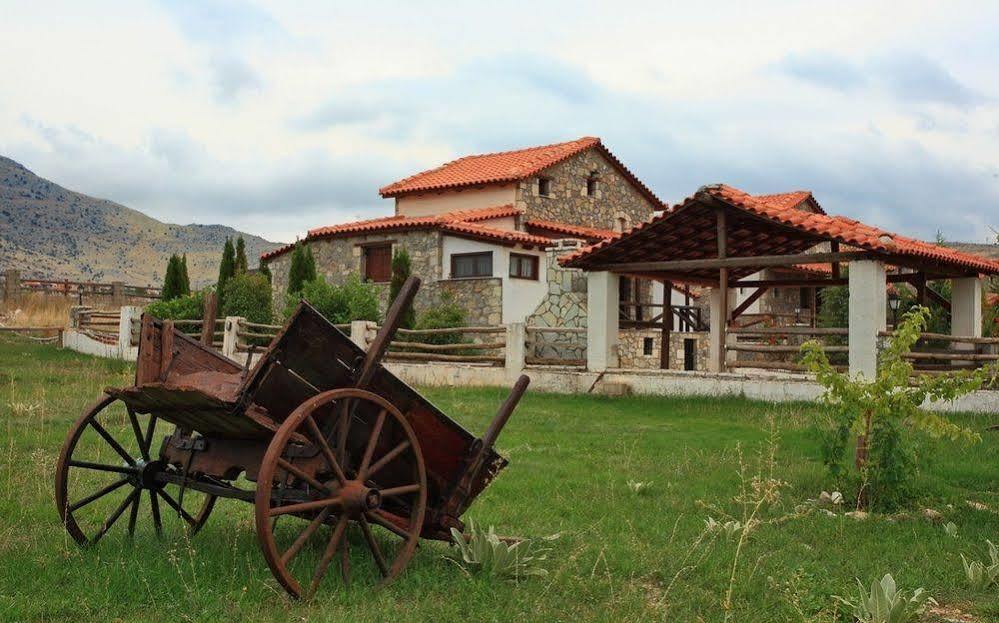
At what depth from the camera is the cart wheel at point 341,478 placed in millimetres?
4766

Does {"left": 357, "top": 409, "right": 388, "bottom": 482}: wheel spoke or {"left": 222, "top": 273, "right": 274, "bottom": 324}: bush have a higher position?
{"left": 222, "top": 273, "right": 274, "bottom": 324}: bush

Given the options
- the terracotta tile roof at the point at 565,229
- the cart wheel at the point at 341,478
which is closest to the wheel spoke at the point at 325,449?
the cart wheel at the point at 341,478

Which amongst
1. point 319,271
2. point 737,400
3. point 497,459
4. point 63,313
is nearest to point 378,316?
point 319,271

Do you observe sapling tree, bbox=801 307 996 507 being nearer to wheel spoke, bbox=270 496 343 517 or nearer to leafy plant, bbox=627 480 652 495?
leafy plant, bbox=627 480 652 495

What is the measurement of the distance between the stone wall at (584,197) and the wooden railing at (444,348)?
7.82 metres

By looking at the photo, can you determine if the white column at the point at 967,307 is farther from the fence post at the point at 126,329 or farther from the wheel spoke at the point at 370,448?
the fence post at the point at 126,329

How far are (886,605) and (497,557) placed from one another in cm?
209

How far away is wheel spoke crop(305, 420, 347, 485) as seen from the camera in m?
4.88

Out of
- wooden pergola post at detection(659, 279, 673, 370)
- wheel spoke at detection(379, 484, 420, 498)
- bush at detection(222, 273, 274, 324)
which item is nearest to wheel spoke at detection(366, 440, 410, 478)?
wheel spoke at detection(379, 484, 420, 498)

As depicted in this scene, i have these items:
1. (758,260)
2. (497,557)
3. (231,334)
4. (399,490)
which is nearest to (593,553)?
(497,557)

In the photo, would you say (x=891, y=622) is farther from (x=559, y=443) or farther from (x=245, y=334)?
(x=245, y=334)

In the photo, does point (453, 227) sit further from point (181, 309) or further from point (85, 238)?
point (85, 238)

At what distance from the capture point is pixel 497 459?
5.75m

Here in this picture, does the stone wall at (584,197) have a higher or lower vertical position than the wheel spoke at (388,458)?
higher
